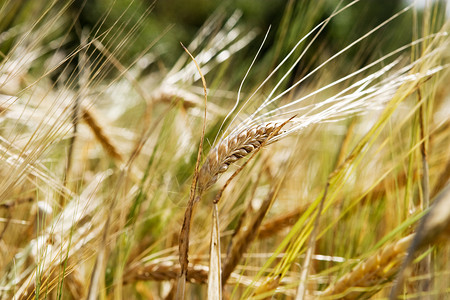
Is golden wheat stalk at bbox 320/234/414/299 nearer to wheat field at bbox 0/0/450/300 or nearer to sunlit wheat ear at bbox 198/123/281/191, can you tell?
wheat field at bbox 0/0/450/300

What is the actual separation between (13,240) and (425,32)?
0.48 m

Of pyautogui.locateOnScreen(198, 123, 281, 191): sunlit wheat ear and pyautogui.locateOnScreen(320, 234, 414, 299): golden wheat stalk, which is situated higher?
pyautogui.locateOnScreen(198, 123, 281, 191): sunlit wheat ear

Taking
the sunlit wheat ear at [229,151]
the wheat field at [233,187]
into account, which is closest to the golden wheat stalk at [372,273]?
the wheat field at [233,187]

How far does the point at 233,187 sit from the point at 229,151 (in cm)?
17

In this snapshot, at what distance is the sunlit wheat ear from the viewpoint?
0.27 metres

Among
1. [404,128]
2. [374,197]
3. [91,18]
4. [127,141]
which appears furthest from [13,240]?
[91,18]

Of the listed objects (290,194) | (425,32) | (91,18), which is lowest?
(290,194)

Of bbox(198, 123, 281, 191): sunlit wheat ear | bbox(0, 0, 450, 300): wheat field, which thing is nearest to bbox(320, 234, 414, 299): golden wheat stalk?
bbox(0, 0, 450, 300): wheat field

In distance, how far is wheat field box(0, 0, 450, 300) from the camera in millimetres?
285

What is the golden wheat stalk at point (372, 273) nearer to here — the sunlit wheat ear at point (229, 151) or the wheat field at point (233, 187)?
the wheat field at point (233, 187)

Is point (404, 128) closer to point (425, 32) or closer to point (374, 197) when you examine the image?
point (374, 197)

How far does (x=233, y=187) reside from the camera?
17.5 inches

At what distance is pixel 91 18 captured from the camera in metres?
4.17

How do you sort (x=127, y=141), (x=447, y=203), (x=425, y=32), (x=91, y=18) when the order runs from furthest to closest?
(x=91, y=18) < (x=127, y=141) < (x=425, y=32) < (x=447, y=203)
